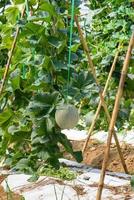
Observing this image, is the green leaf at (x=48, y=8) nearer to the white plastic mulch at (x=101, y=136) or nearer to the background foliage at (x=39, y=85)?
the background foliage at (x=39, y=85)

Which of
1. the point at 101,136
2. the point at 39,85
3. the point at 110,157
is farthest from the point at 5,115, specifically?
the point at 101,136

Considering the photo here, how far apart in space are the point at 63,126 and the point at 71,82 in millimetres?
293

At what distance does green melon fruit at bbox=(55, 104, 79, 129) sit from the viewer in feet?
6.79

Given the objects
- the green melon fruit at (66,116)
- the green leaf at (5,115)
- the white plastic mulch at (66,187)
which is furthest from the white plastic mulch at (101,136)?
the green melon fruit at (66,116)

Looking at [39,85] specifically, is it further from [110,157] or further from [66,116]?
[110,157]

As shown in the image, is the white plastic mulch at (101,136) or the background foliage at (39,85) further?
the white plastic mulch at (101,136)

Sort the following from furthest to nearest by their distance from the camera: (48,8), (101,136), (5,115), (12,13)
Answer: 1. (101,136)
2. (12,13)
3. (5,115)
4. (48,8)

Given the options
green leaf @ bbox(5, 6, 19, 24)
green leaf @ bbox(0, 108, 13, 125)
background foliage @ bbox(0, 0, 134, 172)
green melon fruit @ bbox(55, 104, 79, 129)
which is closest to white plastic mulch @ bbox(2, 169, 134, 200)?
background foliage @ bbox(0, 0, 134, 172)

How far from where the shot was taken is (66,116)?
6.78 feet

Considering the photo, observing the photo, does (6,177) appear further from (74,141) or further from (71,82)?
(74,141)

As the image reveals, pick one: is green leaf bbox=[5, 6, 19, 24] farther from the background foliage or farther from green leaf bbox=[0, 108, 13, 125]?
green leaf bbox=[0, 108, 13, 125]

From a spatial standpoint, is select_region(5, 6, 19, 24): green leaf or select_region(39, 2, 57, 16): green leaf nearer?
select_region(39, 2, 57, 16): green leaf

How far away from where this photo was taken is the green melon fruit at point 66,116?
2068mm

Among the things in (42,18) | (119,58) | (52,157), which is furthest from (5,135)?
(119,58)
